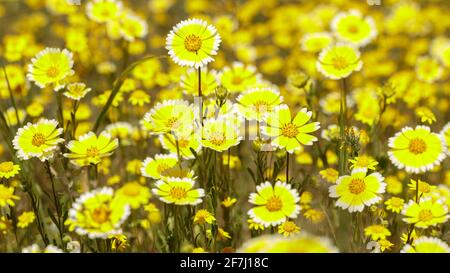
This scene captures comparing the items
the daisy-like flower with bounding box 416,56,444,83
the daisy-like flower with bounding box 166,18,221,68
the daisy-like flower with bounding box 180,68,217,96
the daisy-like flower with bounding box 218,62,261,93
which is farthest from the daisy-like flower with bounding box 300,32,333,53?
the daisy-like flower with bounding box 166,18,221,68

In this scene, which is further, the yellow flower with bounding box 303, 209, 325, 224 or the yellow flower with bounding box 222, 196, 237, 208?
the yellow flower with bounding box 303, 209, 325, 224

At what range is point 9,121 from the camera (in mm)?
2539

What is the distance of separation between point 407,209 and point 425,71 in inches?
64.1

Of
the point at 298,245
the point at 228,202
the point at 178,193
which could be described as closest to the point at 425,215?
the point at 298,245

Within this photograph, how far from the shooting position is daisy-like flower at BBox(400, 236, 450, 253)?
5.76 feet

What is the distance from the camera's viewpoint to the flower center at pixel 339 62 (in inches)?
95.8

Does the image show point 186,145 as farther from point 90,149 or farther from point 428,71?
point 428,71

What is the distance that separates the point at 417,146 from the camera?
6.52ft

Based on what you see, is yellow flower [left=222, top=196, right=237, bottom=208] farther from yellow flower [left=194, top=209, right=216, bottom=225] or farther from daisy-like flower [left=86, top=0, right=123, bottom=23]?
daisy-like flower [left=86, top=0, right=123, bottom=23]

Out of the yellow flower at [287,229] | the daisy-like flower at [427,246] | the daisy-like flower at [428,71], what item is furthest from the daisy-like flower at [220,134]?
the daisy-like flower at [428,71]

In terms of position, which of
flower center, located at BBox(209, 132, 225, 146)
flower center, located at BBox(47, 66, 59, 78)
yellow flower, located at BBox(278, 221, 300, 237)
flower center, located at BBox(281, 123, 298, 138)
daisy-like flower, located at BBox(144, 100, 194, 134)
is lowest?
yellow flower, located at BBox(278, 221, 300, 237)

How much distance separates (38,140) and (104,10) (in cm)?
119

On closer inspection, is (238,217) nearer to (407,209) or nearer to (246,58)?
(407,209)

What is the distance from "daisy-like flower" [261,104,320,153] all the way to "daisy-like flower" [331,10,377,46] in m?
0.95
